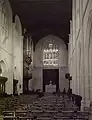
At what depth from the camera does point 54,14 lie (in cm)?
2805

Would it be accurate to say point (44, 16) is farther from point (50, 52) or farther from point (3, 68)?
point (50, 52)

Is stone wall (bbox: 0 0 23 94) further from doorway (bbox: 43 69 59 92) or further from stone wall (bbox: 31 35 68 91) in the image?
doorway (bbox: 43 69 59 92)

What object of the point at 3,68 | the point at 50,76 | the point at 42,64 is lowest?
the point at 50,76

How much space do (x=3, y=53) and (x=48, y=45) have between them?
1795 centimetres

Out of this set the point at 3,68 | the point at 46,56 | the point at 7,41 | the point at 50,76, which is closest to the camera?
the point at 3,68

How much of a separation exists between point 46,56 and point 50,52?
84 centimetres

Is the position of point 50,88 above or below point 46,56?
below

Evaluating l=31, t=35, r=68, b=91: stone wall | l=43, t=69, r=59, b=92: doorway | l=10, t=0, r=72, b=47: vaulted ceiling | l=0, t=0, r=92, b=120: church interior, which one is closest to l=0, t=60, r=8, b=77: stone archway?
l=0, t=0, r=92, b=120: church interior

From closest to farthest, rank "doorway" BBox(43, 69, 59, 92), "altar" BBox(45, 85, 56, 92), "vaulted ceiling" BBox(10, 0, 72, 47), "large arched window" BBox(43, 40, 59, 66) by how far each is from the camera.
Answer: "vaulted ceiling" BBox(10, 0, 72, 47) < "altar" BBox(45, 85, 56, 92) < "doorway" BBox(43, 69, 59, 92) < "large arched window" BBox(43, 40, 59, 66)

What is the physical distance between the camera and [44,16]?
28.8 meters

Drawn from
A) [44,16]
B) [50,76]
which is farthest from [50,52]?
[44,16]

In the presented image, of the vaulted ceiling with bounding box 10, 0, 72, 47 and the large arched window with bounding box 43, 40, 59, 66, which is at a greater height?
the vaulted ceiling with bounding box 10, 0, 72, 47

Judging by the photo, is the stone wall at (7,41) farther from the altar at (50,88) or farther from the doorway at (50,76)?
the doorway at (50,76)

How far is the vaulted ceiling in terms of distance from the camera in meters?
24.8
